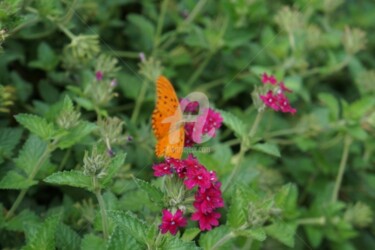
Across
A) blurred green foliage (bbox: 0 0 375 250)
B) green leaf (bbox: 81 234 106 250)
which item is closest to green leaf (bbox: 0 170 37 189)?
blurred green foliage (bbox: 0 0 375 250)

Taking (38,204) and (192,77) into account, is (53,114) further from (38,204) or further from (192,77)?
(192,77)

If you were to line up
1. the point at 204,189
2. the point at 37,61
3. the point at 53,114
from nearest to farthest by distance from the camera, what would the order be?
the point at 204,189, the point at 53,114, the point at 37,61

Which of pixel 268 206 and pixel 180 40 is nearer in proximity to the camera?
pixel 268 206

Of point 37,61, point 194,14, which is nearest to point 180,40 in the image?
point 194,14

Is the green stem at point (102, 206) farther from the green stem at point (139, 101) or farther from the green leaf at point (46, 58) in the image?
the green leaf at point (46, 58)

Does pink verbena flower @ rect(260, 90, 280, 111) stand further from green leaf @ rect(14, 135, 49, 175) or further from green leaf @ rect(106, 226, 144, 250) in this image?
green leaf @ rect(14, 135, 49, 175)

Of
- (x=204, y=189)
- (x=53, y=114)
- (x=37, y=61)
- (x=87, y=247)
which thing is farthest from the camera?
(x=37, y=61)

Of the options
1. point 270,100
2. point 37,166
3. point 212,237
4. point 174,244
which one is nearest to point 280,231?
point 212,237
